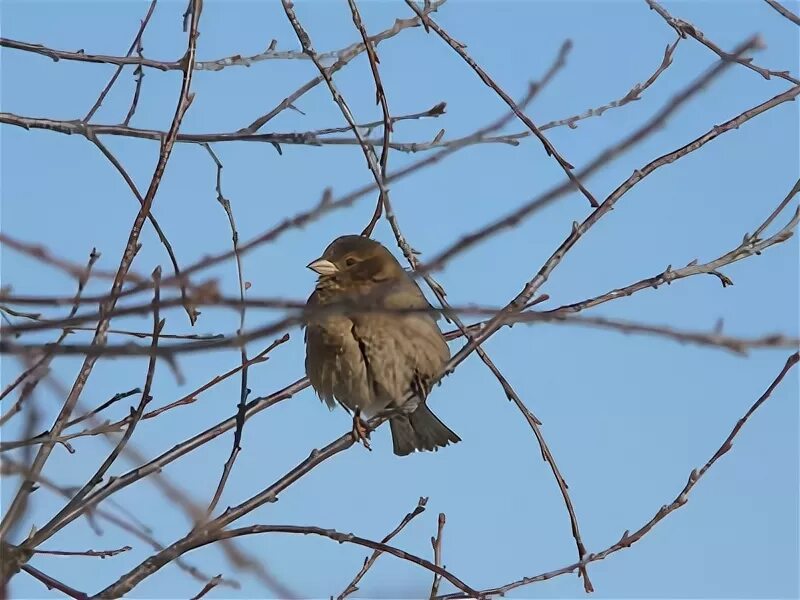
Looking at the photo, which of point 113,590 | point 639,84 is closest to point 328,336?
point 639,84

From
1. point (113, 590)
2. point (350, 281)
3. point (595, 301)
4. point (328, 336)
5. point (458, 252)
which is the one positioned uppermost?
point (350, 281)

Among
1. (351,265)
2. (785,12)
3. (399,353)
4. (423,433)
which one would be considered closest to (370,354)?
(399,353)

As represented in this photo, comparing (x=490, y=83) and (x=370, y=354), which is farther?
(x=370, y=354)

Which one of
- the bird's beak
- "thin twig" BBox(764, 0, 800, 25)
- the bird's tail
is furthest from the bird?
"thin twig" BBox(764, 0, 800, 25)

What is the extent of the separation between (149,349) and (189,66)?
1.92 metres

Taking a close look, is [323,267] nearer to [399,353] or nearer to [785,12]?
[399,353]

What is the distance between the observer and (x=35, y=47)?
412cm

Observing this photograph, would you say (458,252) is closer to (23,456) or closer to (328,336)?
(23,456)

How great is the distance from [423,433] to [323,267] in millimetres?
1033

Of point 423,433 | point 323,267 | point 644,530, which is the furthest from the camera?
point 423,433

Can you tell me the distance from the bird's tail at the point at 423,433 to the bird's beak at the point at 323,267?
0.87 m

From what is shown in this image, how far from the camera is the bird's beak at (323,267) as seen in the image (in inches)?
219

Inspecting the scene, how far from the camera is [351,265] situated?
5.59 meters

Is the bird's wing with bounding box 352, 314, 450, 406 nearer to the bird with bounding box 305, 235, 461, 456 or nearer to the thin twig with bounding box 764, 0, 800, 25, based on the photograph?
the bird with bounding box 305, 235, 461, 456
